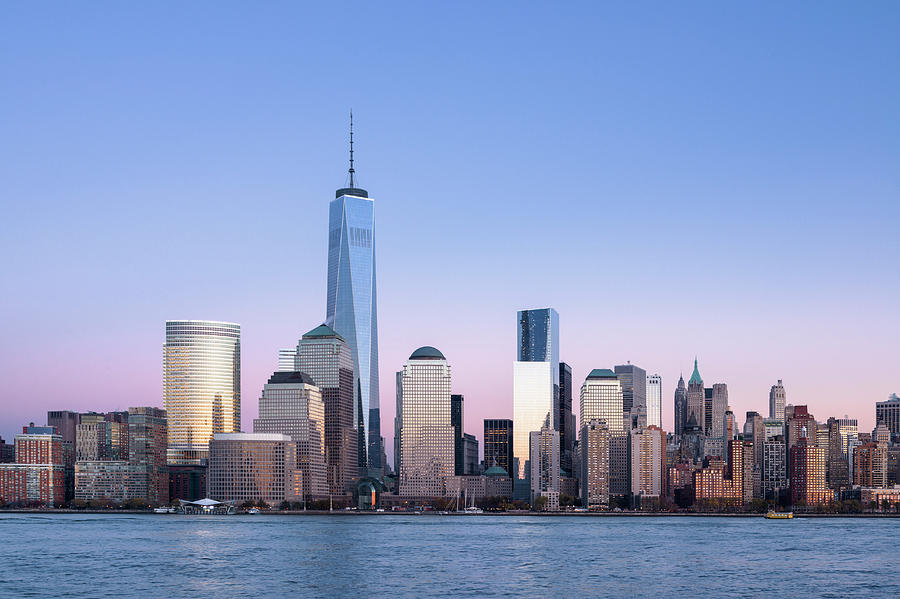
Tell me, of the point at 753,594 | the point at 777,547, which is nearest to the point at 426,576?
the point at 753,594

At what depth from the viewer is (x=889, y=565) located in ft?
403

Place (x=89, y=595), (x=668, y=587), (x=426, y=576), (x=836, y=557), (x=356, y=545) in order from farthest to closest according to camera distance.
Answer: (x=356, y=545), (x=836, y=557), (x=426, y=576), (x=668, y=587), (x=89, y=595)

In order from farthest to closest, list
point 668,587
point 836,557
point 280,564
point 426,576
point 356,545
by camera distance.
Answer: point 356,545
point 836,557
point 280,564
point 426,576
point 668,587

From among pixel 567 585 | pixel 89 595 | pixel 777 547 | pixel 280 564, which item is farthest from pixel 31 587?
pixel 777 547

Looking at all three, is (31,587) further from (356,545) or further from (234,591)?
(356,545)

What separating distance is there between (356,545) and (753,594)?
67.8 meters

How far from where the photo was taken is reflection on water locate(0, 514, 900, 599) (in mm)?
95125

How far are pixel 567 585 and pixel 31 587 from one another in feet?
141

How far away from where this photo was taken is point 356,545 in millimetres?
151125

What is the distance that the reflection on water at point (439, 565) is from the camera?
9512 centimetres

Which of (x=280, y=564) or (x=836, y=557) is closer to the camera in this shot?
(x=280, y=564)

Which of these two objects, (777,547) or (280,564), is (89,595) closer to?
(280,564)

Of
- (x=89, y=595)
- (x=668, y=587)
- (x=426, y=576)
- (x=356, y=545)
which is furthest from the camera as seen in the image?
(x=356, y=545)

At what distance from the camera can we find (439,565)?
4604 inches
